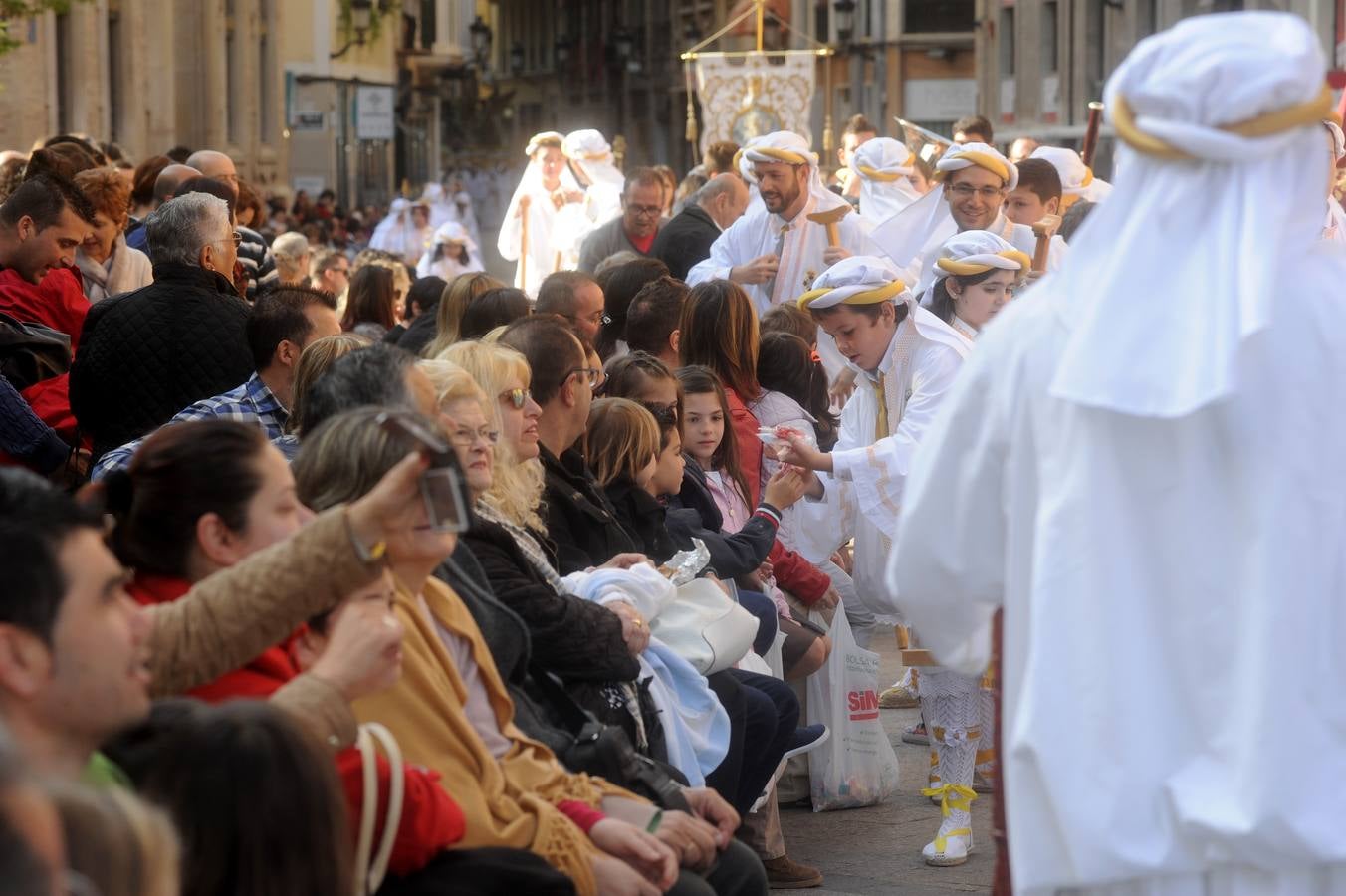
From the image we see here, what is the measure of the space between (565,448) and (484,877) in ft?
8.08

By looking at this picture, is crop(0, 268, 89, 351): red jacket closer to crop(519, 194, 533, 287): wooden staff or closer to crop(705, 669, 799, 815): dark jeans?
crop(705, 669, 799, 815): dark jeans

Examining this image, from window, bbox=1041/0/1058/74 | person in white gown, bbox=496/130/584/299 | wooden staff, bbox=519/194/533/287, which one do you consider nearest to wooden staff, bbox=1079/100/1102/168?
person in white gown, bbox=496/130/584/299

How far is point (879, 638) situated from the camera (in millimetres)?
10266

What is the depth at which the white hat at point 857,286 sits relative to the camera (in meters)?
7.29

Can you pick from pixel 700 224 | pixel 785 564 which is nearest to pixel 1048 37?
pixel 700 224

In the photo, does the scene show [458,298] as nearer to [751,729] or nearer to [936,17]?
[751,729]

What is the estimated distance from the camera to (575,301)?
339 inches

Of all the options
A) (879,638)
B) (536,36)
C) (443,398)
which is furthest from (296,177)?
(443,398)

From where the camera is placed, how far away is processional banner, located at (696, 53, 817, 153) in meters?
21.2

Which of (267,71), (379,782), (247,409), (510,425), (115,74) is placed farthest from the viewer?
(267,71)

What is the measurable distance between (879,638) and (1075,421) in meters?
6.83

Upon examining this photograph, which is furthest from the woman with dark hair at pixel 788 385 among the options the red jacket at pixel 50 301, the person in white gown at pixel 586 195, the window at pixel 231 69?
the window at pixel 231 69

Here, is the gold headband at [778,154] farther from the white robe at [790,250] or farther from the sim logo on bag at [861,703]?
the sim logo on bag at [861,703]

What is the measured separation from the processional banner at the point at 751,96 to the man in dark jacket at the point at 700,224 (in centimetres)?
790
